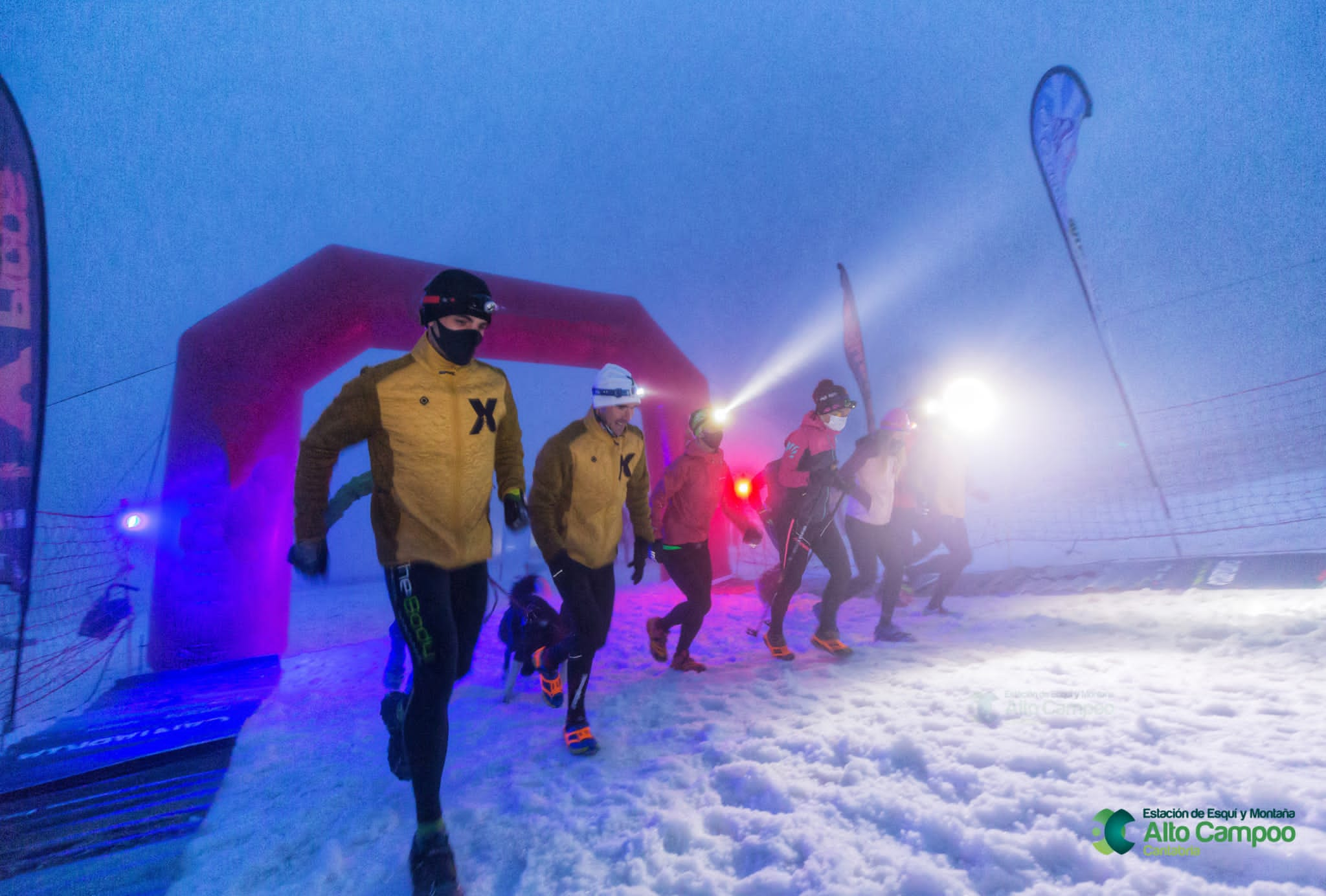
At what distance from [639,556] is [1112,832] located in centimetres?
267

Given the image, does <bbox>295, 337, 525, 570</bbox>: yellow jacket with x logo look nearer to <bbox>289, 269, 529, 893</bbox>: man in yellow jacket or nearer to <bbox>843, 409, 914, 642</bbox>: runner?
<bbox>289, 269, 529, 893</bbox>: man in yellow jacket

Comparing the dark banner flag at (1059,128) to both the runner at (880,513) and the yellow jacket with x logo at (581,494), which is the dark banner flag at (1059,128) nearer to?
the runner at (880,513)

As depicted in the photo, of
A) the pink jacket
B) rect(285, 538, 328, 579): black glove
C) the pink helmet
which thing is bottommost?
rect(285, 538, 328, 579): black glove

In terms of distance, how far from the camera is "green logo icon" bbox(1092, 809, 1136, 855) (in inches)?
67.2

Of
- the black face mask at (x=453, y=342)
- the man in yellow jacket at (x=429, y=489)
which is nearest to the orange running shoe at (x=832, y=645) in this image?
the man in yellow jacket at (x=429, y=489)

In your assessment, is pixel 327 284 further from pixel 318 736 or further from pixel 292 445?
pixel 318 736

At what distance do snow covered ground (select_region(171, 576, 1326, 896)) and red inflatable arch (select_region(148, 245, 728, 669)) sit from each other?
2.93 m

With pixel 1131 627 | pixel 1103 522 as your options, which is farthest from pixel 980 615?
pixel 1103 522

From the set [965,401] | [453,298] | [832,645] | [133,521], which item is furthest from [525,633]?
[965,401]

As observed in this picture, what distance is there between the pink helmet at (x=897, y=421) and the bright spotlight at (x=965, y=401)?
3.67ft

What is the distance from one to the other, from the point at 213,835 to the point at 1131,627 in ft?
20.6

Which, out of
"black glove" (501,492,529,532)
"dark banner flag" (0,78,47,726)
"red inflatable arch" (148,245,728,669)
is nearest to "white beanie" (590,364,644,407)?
"black glove" (501,492,529,532)

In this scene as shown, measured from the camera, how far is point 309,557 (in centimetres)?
219

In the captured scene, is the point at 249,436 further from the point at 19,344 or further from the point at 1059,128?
the point at 1059,128
